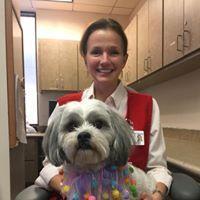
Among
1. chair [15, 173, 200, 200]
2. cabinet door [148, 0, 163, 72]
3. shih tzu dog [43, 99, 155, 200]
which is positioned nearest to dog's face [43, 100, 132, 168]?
shih tzu dog [43, 99, 155, 200]

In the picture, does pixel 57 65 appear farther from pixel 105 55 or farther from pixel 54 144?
pixel 54 144

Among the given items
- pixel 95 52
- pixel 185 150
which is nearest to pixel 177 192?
pixel 95 52

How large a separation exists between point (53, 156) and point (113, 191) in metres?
0.24

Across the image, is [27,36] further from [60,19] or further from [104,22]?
[104,22]

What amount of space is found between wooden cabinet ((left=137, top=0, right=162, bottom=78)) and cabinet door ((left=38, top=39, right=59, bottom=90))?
62.5 inches

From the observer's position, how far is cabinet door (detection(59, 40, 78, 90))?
4.09m

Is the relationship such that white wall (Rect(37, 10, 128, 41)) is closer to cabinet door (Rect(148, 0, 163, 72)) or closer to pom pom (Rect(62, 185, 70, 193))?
cabinet door (Rect(148, 0, 163, 72))

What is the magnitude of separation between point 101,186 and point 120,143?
6.7 inches

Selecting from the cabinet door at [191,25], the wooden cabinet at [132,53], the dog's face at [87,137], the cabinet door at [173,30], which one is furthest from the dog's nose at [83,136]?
the wooden cabinet at [132,53]

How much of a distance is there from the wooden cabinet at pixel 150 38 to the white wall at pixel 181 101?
12.5 inches

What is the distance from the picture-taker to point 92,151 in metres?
0.87

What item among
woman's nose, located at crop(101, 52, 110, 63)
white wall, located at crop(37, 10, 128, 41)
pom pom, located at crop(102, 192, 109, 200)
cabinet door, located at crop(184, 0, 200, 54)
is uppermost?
white wall, located at crop(37, 10, 128, 41)

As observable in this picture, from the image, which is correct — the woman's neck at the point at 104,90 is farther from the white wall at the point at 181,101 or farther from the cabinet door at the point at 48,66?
the cabinet door at the point at 48,66

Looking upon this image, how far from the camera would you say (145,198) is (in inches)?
40.8
